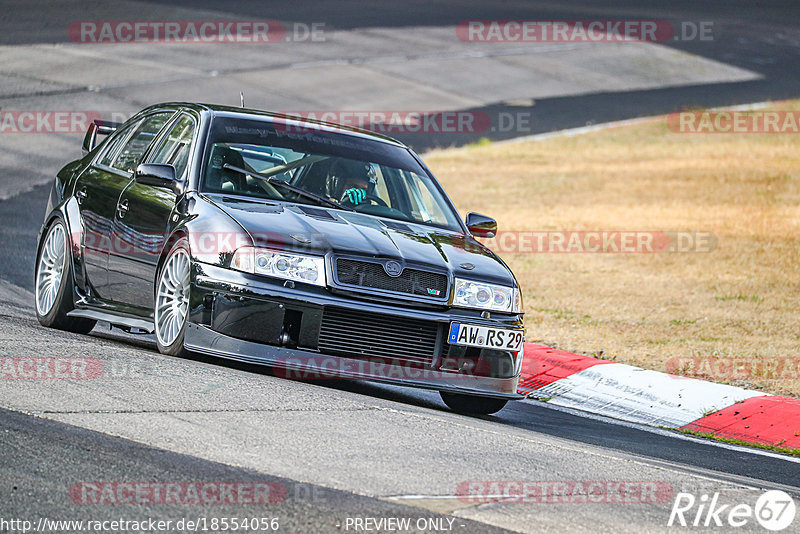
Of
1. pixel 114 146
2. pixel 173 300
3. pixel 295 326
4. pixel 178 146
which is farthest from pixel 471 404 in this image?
pixel 114 146

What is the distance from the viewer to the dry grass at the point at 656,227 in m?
11.0

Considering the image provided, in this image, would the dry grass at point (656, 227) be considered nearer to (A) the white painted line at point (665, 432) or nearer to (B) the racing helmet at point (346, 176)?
(A) the white painted line at point (665, 432)

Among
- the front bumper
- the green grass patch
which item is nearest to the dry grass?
the green grass patch

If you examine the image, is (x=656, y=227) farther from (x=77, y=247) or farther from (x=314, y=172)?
(x=77, y=247)

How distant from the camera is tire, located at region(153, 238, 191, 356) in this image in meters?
7.17

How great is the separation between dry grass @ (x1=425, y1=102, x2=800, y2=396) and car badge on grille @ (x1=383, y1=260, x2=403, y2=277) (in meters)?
3.47

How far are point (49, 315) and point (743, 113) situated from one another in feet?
66.8

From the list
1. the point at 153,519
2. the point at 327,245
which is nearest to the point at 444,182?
the point at 327,245

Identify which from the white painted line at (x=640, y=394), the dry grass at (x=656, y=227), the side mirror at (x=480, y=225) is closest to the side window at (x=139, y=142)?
the side mirror at (x=480, y=225)

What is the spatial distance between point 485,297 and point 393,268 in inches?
24.0

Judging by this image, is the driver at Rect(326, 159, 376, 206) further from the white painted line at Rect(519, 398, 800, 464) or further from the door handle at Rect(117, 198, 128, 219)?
the white painted line at Rect(519, 398, 800, 464)

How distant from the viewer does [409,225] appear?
7.96 m

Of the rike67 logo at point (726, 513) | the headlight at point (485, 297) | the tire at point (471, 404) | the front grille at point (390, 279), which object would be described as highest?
the front grille at point (390, 279)

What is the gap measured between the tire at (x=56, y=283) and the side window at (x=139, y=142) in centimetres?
59
